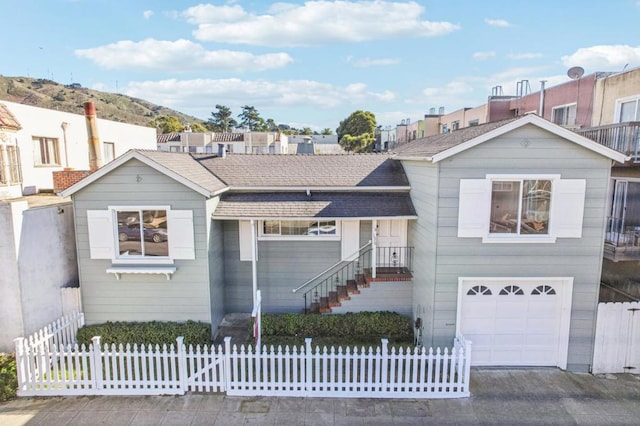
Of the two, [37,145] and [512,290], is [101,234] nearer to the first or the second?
[37,145]

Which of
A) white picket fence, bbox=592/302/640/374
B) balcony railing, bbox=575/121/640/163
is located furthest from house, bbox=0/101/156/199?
white picket fence, bbox=592/302/640/374

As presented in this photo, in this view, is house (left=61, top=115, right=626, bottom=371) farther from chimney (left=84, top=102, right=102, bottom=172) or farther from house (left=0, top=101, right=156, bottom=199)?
house (left=0, top=101, right=156, bottom=199)

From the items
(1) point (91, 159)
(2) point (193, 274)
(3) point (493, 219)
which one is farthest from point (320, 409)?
(1) point (91, 159)

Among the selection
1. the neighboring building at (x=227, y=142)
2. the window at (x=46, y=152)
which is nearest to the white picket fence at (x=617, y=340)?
the window at (x=46, y=152)

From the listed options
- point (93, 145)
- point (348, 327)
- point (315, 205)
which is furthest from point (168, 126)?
point (348, 327)

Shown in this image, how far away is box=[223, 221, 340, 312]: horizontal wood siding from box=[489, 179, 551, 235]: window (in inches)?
194

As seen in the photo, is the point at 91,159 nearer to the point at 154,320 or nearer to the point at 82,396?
the point at 154,320

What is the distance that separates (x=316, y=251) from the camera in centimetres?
1244

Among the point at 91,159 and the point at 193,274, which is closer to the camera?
the point at 193,274

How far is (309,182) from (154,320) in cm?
620

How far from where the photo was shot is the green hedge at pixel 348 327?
11219 millimetres

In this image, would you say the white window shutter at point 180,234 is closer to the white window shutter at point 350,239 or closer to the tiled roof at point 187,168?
the tiled roof at point 187,168

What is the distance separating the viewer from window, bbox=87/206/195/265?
10477 millimetres

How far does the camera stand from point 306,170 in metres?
13.5
